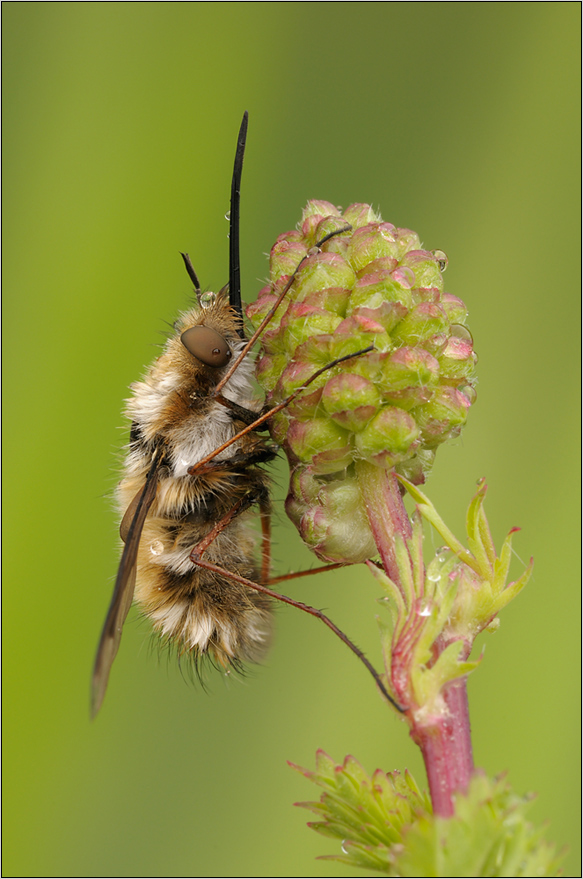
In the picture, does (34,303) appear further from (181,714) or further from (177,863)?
(177,863)

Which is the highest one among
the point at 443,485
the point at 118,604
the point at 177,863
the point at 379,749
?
the point at 443,485

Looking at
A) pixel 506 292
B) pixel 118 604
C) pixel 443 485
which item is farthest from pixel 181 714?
pixel 506 292

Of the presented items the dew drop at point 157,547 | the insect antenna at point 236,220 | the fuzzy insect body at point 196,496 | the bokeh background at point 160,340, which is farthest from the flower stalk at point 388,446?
the bokeh background at point 160,340

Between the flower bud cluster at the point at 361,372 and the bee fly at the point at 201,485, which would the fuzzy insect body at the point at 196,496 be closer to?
the bee fly at the point at 201,485

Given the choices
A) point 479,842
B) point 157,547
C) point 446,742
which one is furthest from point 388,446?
point 157,547

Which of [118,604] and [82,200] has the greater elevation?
[82,200]

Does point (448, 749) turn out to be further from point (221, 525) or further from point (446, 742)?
point (221, 525)
